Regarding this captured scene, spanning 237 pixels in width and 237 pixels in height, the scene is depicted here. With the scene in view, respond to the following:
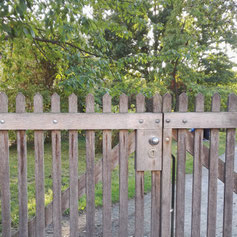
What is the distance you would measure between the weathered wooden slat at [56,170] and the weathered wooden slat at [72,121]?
8 cm

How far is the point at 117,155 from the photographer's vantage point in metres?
2.27

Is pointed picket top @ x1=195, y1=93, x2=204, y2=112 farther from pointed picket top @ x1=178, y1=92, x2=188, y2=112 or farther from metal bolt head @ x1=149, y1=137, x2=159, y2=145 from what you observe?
metal bolt head @ x1=149, y1=137, x2=159, y2=145

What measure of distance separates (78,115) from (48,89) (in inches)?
307

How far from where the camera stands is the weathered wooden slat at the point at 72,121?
6.86ft

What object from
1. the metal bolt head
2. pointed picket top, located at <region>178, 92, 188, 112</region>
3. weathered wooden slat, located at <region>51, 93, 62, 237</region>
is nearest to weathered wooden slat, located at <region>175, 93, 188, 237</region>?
pointed picket top, located at <region>178, 92, 188, 112</region>

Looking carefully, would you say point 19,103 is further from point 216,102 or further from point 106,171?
point 216,102

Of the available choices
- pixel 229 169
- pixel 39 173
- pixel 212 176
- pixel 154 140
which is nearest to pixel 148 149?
pixel 154 140

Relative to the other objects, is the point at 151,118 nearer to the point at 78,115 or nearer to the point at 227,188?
the point at 78,115

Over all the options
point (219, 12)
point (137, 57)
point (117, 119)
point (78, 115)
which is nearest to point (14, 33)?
point (78, 115)

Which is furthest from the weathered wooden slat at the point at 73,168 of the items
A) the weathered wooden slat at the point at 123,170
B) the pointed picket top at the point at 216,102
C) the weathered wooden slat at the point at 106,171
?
the pointed picket top at the point at 216,102

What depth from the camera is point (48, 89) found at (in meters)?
9.52

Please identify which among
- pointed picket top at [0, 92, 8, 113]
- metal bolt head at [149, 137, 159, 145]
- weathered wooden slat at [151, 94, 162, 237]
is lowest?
weathered wooden slat at [151, 94, 162, 237]

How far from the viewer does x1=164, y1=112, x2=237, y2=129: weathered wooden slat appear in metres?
2.21

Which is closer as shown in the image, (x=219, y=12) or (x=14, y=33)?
(x=14, y=33)
